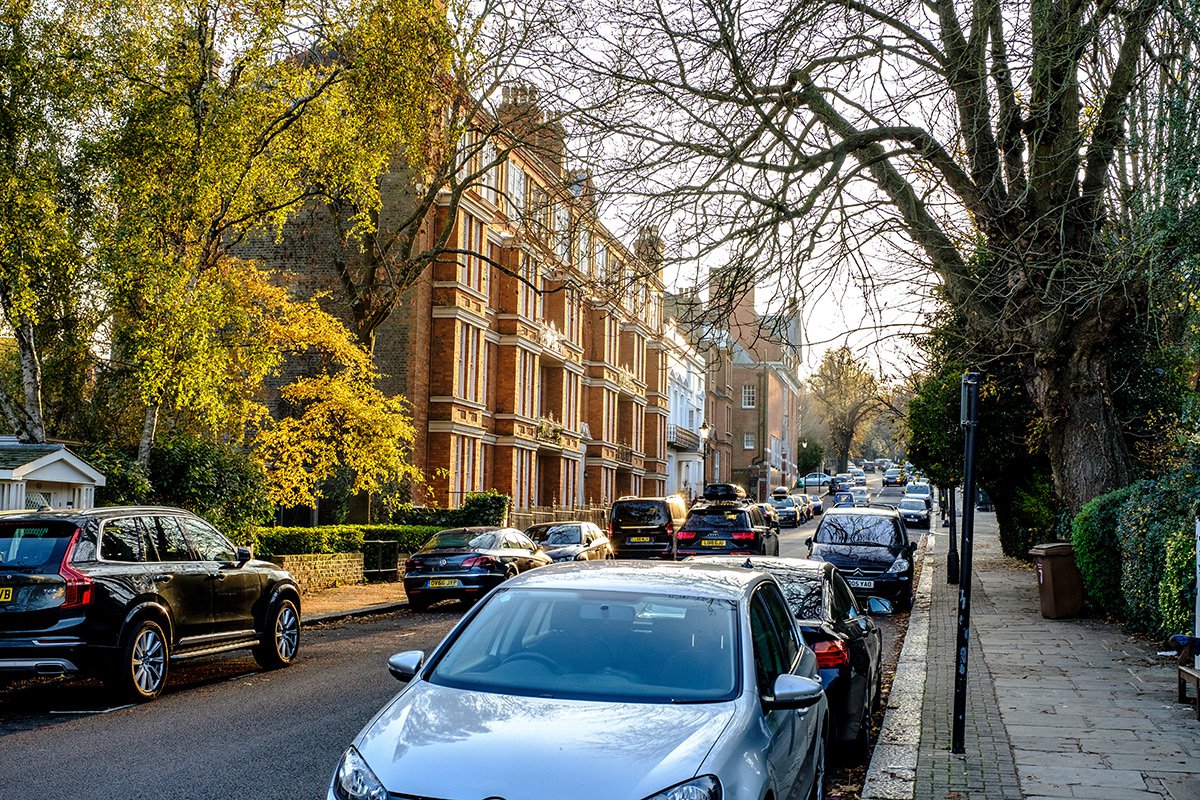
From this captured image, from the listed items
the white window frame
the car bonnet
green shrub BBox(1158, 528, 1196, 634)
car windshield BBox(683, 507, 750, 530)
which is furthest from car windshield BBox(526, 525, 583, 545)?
the white window frame

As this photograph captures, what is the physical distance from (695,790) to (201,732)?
19.9 ft

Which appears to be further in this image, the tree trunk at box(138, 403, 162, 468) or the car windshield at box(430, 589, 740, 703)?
the tree trunk at box(138, 403, 162, 468)

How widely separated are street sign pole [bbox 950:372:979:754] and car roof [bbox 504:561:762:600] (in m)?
2.88

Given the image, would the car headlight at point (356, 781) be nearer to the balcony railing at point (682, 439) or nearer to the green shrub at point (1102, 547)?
the green shrub at point (1102, 547)

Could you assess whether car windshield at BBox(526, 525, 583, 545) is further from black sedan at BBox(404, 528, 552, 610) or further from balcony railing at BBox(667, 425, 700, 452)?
balcony railing at BBox(667, 425, 700, 452)

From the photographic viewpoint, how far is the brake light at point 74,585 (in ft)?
33.0

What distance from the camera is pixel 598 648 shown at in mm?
5348

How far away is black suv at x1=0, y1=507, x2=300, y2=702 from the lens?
9953mm

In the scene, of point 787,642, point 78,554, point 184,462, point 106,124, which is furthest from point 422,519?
point 787,642

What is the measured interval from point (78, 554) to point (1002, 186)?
13.0 m

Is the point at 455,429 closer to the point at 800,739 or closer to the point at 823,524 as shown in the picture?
the point at 823,524

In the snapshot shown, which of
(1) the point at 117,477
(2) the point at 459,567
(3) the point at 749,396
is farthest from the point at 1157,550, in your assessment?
(3) the point at 749,396

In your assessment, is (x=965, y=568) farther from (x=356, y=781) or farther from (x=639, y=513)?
(x=639, y=513)

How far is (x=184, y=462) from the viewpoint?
66.3 feet
